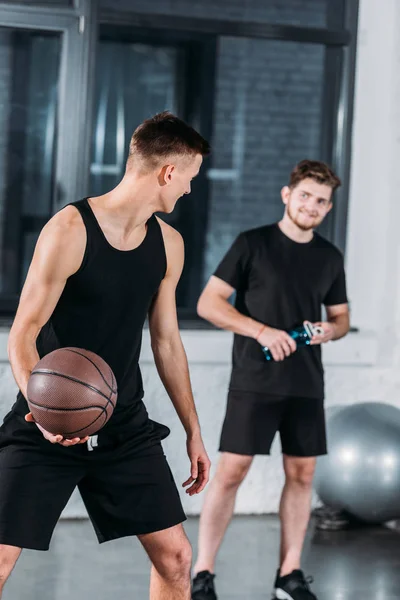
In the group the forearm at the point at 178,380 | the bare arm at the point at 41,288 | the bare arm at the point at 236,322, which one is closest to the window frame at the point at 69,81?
the bare arm at the point at 236,322

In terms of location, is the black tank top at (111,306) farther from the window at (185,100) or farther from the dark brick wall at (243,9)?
the dark brick wall at (243,9)

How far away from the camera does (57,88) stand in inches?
185

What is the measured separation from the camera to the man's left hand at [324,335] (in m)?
3.31

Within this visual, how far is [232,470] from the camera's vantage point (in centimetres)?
336

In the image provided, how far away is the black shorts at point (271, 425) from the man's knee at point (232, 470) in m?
0.03

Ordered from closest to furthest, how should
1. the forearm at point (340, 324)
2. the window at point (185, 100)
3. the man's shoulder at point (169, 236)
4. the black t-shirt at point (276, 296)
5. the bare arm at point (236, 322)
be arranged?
the man's shoulder at point (169, 236) → the bare arm at point (236, 322) → the black t-shirt at point (276, 296) → the forearm at point (340, 324) → the window at point (185, 100)

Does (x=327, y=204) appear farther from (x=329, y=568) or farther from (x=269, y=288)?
(x=329, y=568)

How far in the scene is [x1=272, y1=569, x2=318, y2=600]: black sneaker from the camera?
3328 millimetres

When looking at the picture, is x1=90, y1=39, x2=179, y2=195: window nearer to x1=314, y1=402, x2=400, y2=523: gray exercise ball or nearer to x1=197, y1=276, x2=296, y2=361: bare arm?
x1=197, y1=276, x2=296, y2=361: bare arm


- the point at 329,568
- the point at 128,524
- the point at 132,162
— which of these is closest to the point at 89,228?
the point at 132,162

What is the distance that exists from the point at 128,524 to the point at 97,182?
2.77 meters

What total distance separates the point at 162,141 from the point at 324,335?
4.20 ft

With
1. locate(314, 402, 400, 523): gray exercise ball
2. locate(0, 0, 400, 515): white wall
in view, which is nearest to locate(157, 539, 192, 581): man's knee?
locate(314, 402, 400, 523): gray exercise ball

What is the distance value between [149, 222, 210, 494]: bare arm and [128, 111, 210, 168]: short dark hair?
219 millimetres
